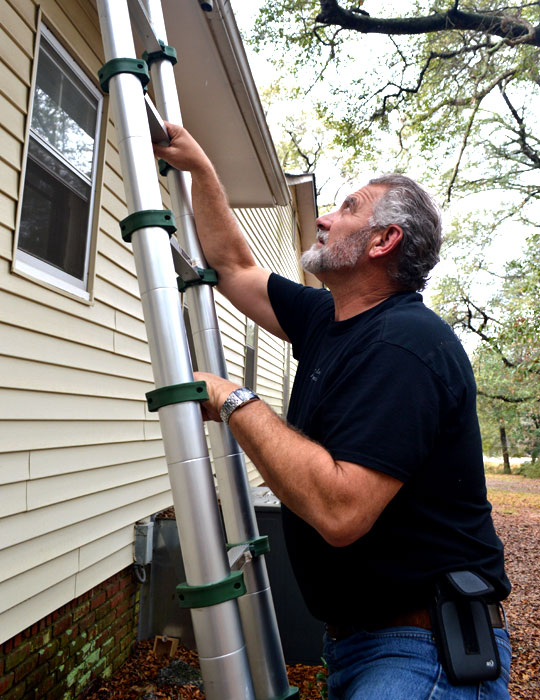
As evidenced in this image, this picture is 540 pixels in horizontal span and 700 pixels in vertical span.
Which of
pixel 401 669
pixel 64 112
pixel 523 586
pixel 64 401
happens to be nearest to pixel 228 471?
pixel 401 669

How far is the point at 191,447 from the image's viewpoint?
1538 millimetres

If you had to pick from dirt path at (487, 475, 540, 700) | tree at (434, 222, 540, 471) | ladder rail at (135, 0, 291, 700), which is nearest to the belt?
ladder rail at (135, 0, 291, 700)

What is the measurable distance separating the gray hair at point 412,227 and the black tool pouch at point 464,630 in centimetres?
104

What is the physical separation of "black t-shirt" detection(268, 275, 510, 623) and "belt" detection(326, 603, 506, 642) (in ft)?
0.10

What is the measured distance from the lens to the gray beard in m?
2.15

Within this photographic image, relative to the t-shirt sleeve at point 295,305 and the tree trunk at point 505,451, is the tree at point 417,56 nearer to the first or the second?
the t-shirt sleeve at point 295,305

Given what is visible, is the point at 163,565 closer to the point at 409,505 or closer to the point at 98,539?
the point at 98,539

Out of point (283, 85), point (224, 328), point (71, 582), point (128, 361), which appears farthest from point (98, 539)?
point (283, 85)

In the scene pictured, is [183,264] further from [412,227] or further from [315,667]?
[315,667]

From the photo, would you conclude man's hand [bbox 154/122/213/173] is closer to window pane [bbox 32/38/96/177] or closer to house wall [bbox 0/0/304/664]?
house wall [bbox 0/0/304/664]

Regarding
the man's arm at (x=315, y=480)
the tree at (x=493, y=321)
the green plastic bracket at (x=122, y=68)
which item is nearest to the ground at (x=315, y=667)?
the man's arm at (x=315, y=480)

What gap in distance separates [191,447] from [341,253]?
1.01 m

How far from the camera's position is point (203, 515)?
1514mm

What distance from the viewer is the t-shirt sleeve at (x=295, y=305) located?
2.47 metres
